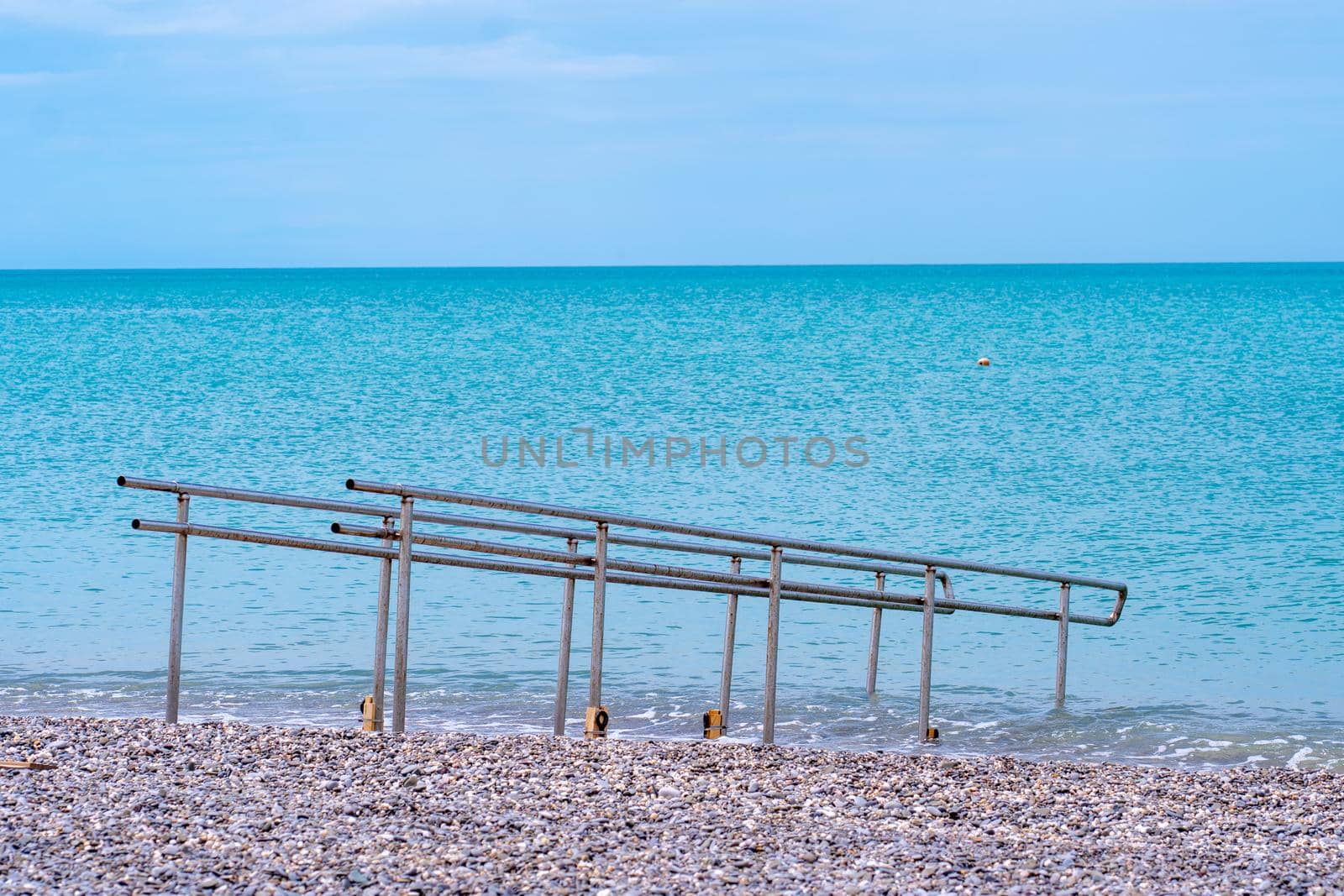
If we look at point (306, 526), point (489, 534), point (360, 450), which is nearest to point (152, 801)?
point (489, 534)

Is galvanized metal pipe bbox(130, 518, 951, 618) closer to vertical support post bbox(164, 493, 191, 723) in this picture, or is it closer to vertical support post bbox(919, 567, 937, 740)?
vertical support post bbox(164, 493, 191, 723)

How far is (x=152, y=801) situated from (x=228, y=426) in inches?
998

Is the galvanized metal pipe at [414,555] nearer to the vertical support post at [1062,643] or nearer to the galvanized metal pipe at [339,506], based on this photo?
the galvanized metal pipe at [339,506]

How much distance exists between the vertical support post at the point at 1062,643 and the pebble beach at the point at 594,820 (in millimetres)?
2069

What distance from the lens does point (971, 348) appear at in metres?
54.4

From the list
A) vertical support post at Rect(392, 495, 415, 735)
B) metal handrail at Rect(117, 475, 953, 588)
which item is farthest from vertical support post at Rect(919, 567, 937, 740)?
vertical support post at Rect(392, 495, 415, 735)

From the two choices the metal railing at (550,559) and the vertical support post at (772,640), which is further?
the vertical support post at (772,640)

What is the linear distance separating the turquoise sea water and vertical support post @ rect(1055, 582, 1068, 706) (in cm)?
15

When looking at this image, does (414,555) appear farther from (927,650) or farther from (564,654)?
(927,650)

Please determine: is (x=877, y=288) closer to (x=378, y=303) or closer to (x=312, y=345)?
(x=378, y=303)

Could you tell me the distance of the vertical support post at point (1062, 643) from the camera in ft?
26.0

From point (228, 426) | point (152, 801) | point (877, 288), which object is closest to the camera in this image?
point (152, 801)

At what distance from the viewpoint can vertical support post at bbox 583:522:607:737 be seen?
18.9ft

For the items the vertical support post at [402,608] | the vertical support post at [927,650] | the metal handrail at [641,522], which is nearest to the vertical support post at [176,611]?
the metal handrail at [641,522]
